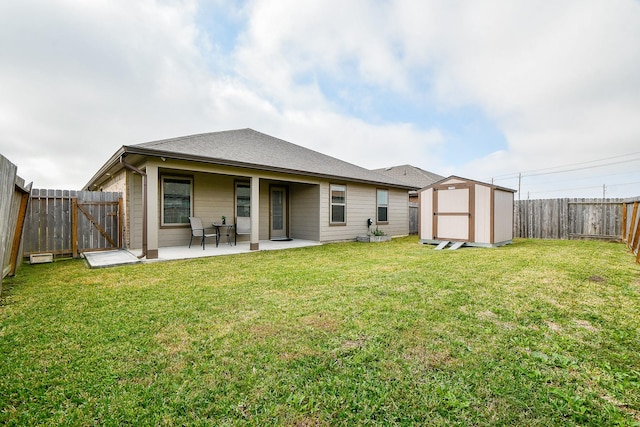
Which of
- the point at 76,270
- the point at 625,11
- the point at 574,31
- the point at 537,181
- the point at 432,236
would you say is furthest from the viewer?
the point at 537,181

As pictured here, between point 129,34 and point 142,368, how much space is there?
10135mm

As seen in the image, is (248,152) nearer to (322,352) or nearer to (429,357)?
(322,352)

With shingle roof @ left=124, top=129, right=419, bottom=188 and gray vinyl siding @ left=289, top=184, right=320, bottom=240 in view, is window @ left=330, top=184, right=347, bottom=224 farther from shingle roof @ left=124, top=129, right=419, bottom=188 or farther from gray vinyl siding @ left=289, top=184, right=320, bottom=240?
gray vinyl siding @ left=289, top=184, right=320, bottom=240

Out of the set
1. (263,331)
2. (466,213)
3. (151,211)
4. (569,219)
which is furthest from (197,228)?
(569,219)

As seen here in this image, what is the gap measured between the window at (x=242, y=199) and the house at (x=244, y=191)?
3 centimetres

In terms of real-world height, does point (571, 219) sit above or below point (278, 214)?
below

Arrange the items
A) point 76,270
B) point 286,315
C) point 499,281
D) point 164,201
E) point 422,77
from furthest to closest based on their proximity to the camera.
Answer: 1. point 422,77
2. point 164,201
3. point 76,270
4. point 499,281
5. point 286,315

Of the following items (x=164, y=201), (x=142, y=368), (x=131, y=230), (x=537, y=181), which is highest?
(x=537, y=181)

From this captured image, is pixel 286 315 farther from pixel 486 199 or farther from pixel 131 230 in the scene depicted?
pixel 486 199

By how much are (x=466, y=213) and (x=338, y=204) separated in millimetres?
4286

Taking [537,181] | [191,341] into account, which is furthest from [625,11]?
[537,181]

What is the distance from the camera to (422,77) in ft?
37.0

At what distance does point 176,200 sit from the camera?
26.9 ft

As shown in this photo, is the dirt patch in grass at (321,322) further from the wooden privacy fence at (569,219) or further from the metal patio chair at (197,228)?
the wooden privacy fence at (569,219)
